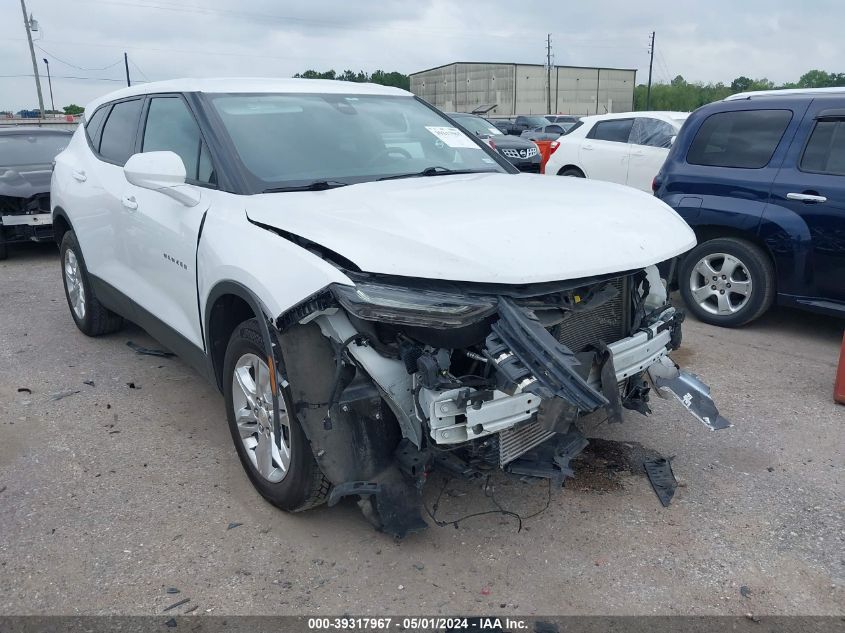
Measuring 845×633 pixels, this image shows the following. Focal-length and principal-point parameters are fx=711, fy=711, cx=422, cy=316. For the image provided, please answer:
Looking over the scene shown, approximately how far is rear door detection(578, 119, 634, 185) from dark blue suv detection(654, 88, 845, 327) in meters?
4.19

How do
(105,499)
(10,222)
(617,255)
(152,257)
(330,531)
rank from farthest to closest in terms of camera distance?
(10,222), (152,257), (105,499), (330,531), (617,255)

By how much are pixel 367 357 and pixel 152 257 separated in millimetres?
1908

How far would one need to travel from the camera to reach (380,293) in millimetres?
2574

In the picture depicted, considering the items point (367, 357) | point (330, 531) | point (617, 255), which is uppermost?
point (617, 255)

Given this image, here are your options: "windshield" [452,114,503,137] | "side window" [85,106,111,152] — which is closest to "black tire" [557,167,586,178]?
"windshield" [452,114,503,137]

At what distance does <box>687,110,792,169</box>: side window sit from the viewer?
5676 millimetres

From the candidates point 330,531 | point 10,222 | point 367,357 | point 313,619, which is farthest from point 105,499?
point 10,222

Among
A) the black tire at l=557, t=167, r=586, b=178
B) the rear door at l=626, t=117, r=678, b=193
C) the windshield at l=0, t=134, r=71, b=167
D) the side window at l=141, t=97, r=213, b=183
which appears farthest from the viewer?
the black tire at l=557, t=167, r=586, b=178

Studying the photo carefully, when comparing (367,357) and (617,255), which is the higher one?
(617,255)

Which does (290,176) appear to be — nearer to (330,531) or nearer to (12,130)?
(330,531)

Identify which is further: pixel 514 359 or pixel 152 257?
pixel 152 257

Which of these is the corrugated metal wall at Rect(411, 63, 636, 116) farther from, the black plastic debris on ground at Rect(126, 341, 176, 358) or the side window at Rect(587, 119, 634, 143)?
the black plastic debris on ground at Rect(126, 341, 176, 358)

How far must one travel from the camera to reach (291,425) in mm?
2916

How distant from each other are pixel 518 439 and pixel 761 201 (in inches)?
152
